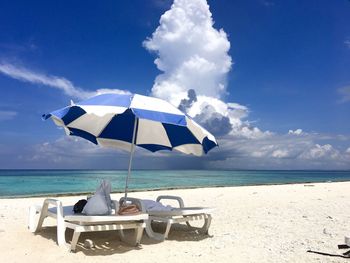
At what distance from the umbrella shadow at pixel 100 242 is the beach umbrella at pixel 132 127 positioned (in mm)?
913

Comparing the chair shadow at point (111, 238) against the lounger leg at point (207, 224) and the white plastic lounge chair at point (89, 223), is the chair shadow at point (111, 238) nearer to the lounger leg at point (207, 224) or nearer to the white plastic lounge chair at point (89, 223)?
the lounger leg at point (207, 224)

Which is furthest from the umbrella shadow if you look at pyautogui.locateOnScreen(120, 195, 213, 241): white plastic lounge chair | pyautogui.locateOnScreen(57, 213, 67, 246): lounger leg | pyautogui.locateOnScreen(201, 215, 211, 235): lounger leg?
pyautogui.locateOnScreen(201, 215, 211, 235): lounger leg

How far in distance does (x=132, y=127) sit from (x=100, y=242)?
2351 mm

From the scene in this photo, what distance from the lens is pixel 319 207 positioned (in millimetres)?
10367

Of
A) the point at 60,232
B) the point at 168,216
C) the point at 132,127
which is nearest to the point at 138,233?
the point at 168,216

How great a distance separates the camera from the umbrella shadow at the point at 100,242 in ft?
16.9

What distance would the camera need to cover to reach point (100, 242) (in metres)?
5.65

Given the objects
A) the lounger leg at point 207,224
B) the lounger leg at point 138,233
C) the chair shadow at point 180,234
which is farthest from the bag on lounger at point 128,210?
the lounger leg at point 207,224

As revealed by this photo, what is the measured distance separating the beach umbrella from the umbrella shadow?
91cm

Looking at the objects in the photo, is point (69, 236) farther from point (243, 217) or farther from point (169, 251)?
point (243, 217)

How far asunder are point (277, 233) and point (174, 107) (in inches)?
113

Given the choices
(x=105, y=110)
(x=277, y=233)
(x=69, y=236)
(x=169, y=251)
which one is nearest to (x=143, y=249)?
(x=169, y=251)

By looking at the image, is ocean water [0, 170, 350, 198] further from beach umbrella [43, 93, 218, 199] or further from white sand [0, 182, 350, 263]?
white sand [0, 182, 350, 263]

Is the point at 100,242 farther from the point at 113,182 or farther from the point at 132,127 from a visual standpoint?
the point at 113,182
